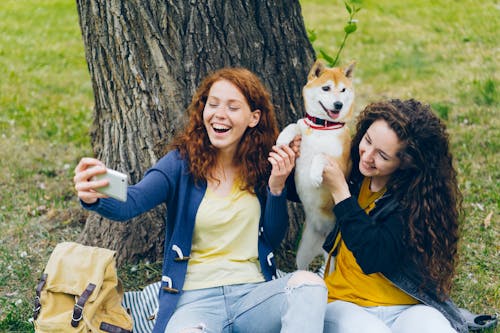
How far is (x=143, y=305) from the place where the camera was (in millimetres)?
A: 3229

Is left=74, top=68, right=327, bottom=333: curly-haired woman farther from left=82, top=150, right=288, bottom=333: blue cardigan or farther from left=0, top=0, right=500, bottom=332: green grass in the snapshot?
left=0, top=0, right=500, bottom=332: green grass

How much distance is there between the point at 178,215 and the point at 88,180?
49cm

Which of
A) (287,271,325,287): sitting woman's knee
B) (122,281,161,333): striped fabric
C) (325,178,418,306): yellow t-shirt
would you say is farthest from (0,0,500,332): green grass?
(287,271,325,287): sitting woman's knee

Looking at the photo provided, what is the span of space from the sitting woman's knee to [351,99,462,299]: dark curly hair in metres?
0.42

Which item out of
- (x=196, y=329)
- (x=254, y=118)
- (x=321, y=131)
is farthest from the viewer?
(x=254, y=118)

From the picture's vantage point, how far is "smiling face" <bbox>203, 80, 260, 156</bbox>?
110 inches

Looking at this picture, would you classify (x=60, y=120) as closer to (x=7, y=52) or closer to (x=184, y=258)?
(x=7, y=52)

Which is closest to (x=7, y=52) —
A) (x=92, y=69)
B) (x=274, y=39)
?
(x=92, y=69)

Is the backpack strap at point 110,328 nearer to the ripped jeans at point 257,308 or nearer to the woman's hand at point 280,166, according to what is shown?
the ripped jeans at point 257,308

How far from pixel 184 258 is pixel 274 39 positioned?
132 centimetres

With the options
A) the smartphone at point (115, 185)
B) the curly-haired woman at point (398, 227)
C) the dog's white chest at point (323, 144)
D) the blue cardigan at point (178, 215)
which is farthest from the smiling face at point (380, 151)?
the smartphone at point (115, 185)

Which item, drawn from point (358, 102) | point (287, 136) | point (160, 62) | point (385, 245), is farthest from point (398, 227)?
point (358, 102)

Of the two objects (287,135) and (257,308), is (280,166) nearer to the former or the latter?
(287,135)

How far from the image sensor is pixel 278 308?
8.47 feet
